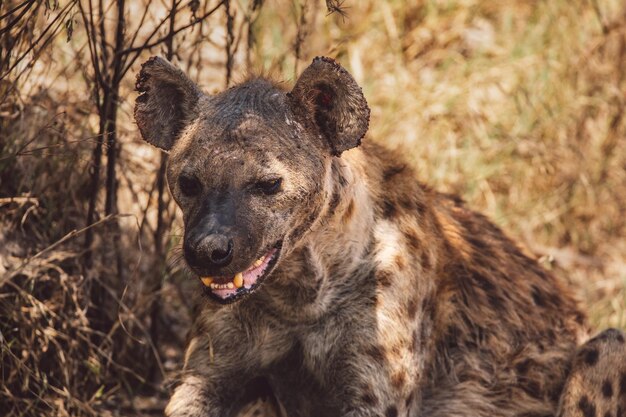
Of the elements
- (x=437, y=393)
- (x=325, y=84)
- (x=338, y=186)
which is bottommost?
(x=437, y=393)

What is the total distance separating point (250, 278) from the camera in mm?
3074

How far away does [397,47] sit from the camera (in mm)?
6613

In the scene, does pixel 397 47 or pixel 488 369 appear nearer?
pixel 488 369

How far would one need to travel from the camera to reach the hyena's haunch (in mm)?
3051

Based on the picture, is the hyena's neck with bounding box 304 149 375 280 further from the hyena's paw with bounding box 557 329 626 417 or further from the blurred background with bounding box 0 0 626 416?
the hyena's paw with bounding box 557 329 626 417

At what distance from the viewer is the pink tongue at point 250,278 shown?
3046 mm

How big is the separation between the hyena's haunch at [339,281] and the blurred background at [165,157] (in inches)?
12.4

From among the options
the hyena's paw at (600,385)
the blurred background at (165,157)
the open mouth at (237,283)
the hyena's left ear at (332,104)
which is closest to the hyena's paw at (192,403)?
the blurred background at (165,157)

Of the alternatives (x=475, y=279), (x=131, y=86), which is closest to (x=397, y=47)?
(x=131, y=86)

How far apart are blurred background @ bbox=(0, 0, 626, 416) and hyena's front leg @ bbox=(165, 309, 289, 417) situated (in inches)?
10.0

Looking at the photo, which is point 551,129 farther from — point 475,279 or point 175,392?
point 175,392

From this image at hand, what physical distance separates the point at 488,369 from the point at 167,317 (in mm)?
1638

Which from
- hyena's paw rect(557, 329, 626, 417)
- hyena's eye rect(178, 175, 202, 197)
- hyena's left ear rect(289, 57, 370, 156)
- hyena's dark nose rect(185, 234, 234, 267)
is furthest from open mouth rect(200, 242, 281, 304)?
hyena's paw rect(557, 329, 626, 417)

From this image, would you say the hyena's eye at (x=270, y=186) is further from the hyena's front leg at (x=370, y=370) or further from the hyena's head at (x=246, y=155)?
the hyena's front leg at (x=370, y=370)
